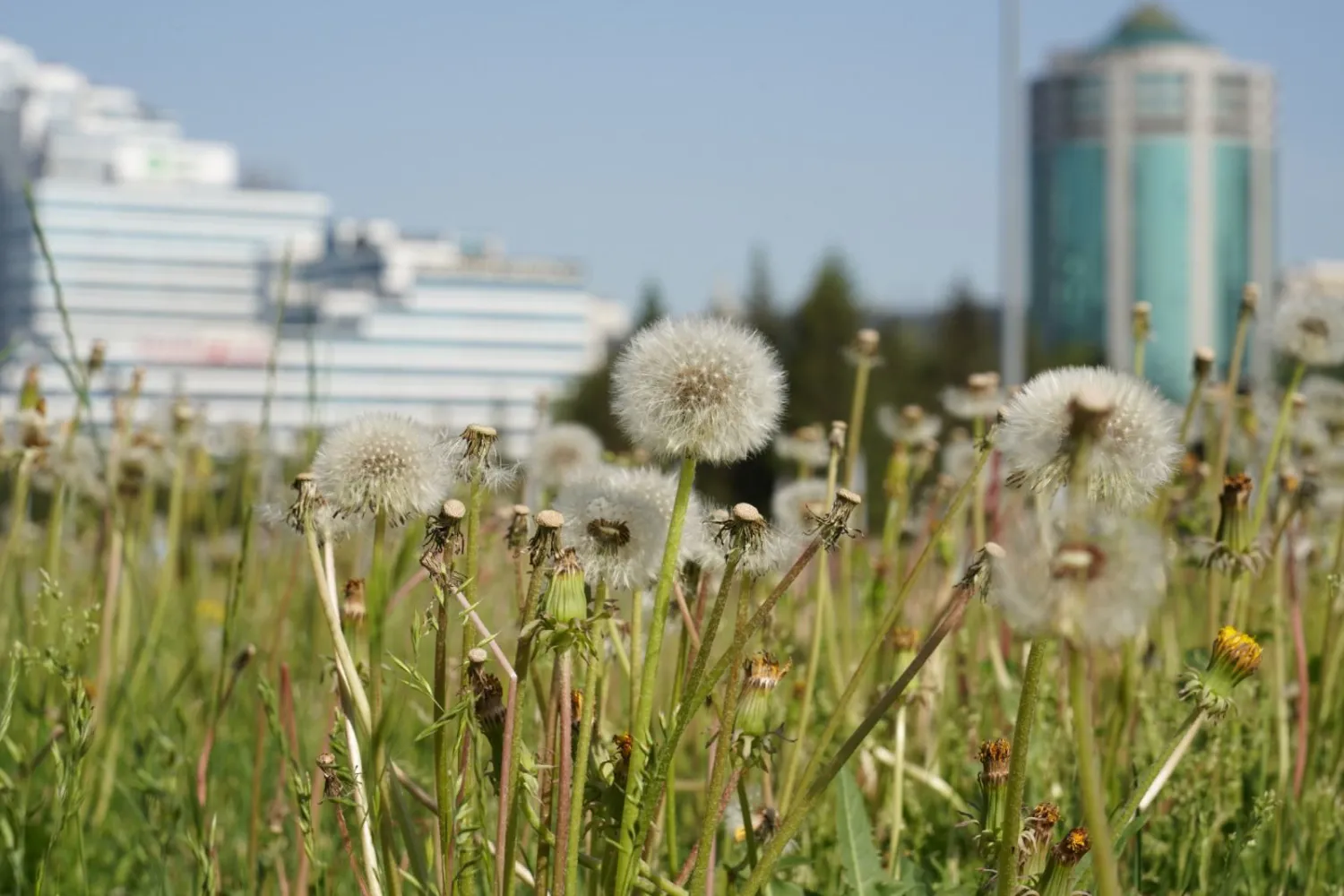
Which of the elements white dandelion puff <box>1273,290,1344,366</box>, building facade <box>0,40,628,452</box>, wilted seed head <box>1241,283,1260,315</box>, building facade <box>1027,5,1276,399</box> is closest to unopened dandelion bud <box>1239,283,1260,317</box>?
wilted seed head <box>1241,283,1260,315</box>

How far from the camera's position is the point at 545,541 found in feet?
2.91

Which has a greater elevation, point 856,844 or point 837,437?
point 837,437

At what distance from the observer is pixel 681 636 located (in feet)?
3.47

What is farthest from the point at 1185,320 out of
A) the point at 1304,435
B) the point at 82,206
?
the point at 1304,435

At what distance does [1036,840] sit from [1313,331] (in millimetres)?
1057

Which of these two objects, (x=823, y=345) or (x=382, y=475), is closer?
(x=382, y=475)

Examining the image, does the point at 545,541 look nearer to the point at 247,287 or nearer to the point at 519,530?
the point at 519,530

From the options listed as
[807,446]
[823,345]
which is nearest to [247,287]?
[823,345]

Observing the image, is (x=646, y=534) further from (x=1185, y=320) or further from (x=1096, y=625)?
(x=1185, y=320)

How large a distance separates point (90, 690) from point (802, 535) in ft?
3.69

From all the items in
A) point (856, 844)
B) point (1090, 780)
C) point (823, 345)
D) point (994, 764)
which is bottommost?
point (823, 345)

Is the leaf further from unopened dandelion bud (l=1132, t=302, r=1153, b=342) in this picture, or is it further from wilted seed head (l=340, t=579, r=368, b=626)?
unopened dandelion bud (l=1132, t=302, r=1153, b=342)

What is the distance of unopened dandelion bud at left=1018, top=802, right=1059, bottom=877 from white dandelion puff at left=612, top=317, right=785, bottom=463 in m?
0.28

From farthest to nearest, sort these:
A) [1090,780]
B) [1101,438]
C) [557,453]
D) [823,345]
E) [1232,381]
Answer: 1. [823,345]
2. [557,453]
3. [1232,381]
4. [1101,438]
5. [1090,780]
